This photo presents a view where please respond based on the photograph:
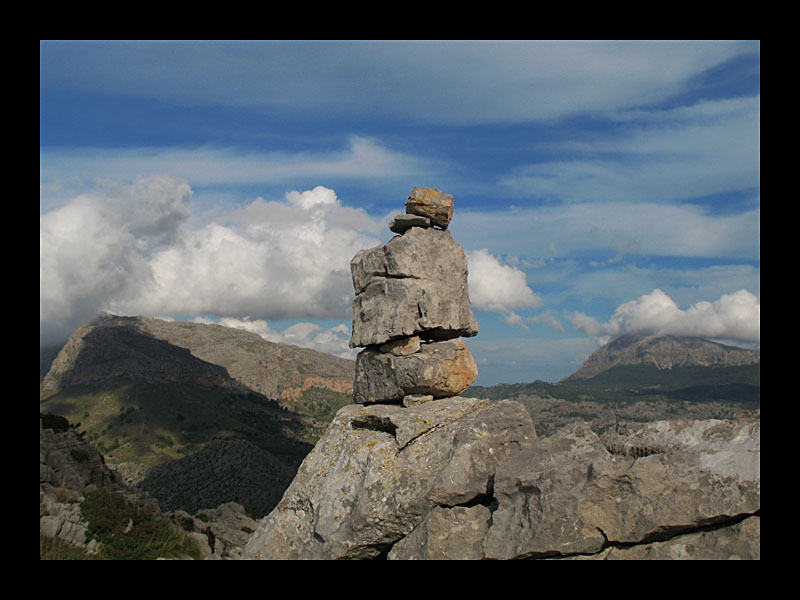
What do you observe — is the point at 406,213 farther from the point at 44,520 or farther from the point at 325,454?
the point at 44,520

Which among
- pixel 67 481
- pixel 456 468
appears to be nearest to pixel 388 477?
pixel 456 468

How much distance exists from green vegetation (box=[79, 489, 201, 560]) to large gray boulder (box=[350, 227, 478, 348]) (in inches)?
813

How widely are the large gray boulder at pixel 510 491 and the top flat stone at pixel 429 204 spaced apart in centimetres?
663

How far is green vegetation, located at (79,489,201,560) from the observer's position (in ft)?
98.5

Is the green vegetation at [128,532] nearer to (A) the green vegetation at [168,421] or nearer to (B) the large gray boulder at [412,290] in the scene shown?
(B) the large gray boulder at [412,290]

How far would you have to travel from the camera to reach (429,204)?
19781 mm

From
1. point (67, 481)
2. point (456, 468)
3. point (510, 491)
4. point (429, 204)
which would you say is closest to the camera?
point (510, 491)

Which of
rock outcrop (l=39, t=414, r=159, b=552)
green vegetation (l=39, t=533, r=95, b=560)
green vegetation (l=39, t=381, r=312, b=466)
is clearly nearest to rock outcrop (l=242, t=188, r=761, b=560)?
green vegetation (l=39, t=533, r=95, b=560)

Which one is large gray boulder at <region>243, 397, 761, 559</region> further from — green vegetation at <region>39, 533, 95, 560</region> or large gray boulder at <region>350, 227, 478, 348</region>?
green vegetation at <region>39, 533, 95, 560</region>

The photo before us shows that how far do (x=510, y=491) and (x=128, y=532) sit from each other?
90.4 feet

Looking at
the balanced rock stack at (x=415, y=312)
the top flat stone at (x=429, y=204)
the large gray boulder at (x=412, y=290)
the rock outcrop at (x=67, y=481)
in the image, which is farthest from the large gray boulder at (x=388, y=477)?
the rock outcrop at (x=67, y=481)

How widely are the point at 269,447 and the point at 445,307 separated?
12157cm

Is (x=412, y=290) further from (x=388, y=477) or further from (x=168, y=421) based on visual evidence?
(x=168, y=421)
